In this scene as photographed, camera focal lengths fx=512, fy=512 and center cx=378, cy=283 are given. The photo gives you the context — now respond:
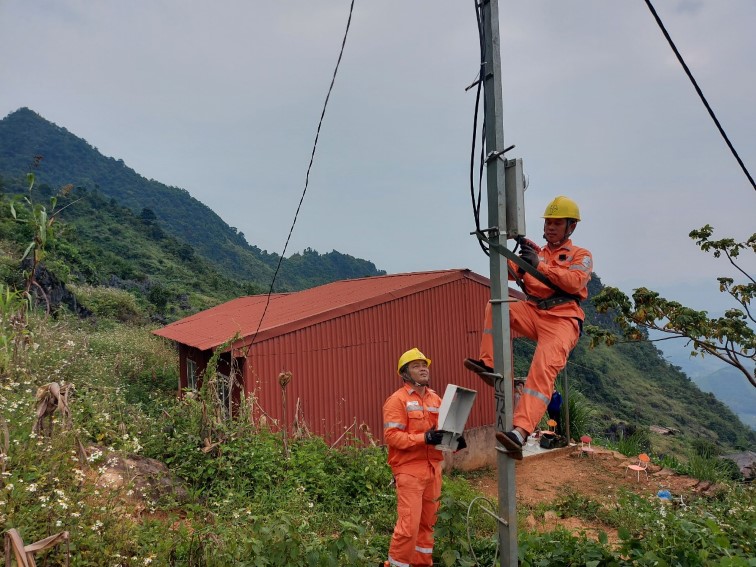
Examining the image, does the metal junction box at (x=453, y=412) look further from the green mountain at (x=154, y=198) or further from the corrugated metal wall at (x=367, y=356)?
the green mountain at (x=154, y=198)

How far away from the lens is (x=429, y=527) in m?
4.60

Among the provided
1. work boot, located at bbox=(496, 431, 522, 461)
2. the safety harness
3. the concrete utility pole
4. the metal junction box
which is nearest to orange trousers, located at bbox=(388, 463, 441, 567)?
the metal junction box

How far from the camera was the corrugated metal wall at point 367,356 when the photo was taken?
9062mm

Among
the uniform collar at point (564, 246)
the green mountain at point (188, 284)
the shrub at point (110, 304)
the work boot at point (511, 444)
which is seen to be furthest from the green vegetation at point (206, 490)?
the shrub at point (110, 304)

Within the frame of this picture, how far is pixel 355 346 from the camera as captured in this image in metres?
10.0

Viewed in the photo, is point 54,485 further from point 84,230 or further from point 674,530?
point 84,230

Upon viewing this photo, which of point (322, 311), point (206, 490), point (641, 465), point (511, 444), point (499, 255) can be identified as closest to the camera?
point (511, 444)

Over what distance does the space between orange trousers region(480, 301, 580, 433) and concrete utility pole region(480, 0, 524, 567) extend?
171 mm

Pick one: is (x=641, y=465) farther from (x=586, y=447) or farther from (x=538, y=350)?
(x=538, y=350)

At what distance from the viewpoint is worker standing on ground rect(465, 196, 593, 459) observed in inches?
130

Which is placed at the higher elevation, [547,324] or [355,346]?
[355,346]

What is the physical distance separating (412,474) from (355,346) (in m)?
5.60

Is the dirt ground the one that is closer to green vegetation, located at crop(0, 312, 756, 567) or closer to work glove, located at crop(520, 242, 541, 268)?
green vegetation, located at crop(0, 312, 756, 567)

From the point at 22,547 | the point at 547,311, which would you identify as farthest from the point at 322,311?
the point at 22,547
